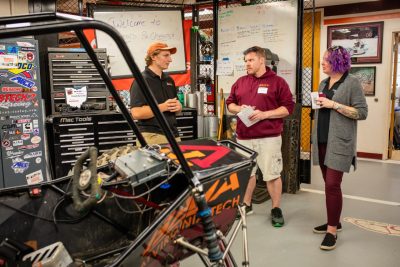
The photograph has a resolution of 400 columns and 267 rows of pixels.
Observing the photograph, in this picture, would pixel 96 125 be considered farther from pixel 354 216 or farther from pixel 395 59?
pixel 395 59

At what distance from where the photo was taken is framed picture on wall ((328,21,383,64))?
6684mm

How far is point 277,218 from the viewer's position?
3596 mm

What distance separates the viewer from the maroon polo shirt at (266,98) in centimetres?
354

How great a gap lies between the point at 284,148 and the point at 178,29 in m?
2.04

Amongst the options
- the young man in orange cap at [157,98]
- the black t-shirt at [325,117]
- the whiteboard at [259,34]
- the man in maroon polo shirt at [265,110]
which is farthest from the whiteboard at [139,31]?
the black t-shirt at [325,117]

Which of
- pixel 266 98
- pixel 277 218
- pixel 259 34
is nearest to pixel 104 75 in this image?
pixel 266 98

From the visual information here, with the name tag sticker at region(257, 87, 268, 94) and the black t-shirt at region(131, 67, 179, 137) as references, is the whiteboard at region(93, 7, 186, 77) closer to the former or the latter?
the black t-shirt at region(131, 67, 179, 137)

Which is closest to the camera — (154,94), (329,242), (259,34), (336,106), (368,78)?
(336,106)

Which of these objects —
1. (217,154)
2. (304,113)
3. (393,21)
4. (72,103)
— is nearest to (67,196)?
(217,154)

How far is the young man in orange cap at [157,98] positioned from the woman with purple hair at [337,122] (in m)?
1.23

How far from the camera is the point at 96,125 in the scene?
4.00 meters

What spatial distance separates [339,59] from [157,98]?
59.8 inches

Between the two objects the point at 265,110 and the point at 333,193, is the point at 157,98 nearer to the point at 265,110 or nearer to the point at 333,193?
the point at 265,110

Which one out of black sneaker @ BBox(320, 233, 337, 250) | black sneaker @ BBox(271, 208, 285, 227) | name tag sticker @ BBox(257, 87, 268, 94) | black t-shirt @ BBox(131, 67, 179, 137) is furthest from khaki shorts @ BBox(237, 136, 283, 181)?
black t-shirt @ BBox(131, 67, 179, 137)
